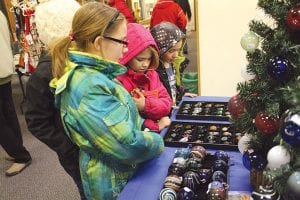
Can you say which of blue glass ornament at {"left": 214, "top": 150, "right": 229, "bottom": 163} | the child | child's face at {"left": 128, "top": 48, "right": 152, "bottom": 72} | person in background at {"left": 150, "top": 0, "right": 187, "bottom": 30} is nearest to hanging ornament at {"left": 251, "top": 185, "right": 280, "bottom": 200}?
blue glass ornament at {"left": 214, "top": 150, "right": 229, "bottom": 163}

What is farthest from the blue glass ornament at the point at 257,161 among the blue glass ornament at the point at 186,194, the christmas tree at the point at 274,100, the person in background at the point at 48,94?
the person in background at the point at 48,94

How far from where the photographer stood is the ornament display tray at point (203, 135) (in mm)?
1426

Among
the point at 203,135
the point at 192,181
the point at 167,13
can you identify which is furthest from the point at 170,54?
the point at 167,13

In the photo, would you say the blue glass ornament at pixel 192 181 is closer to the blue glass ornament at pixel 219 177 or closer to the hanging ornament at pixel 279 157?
the blue glass ornament at pixel 219 177


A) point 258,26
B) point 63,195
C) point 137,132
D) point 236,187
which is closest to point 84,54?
point 137,132

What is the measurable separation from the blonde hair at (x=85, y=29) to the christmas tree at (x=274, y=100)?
1.67 ft

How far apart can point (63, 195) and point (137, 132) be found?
5.11ft

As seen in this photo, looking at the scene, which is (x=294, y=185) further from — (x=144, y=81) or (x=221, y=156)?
(x=144, y=81)

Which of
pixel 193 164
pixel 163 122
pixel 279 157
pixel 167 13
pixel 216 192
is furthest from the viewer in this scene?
pixel 167 13

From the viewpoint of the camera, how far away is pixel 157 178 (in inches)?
49.9

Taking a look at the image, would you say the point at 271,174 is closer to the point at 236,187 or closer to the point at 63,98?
the point at 236,187

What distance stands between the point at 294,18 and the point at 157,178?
75 cm

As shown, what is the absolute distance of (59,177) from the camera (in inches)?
109

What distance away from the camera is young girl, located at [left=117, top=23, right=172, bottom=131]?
5.41 ft
